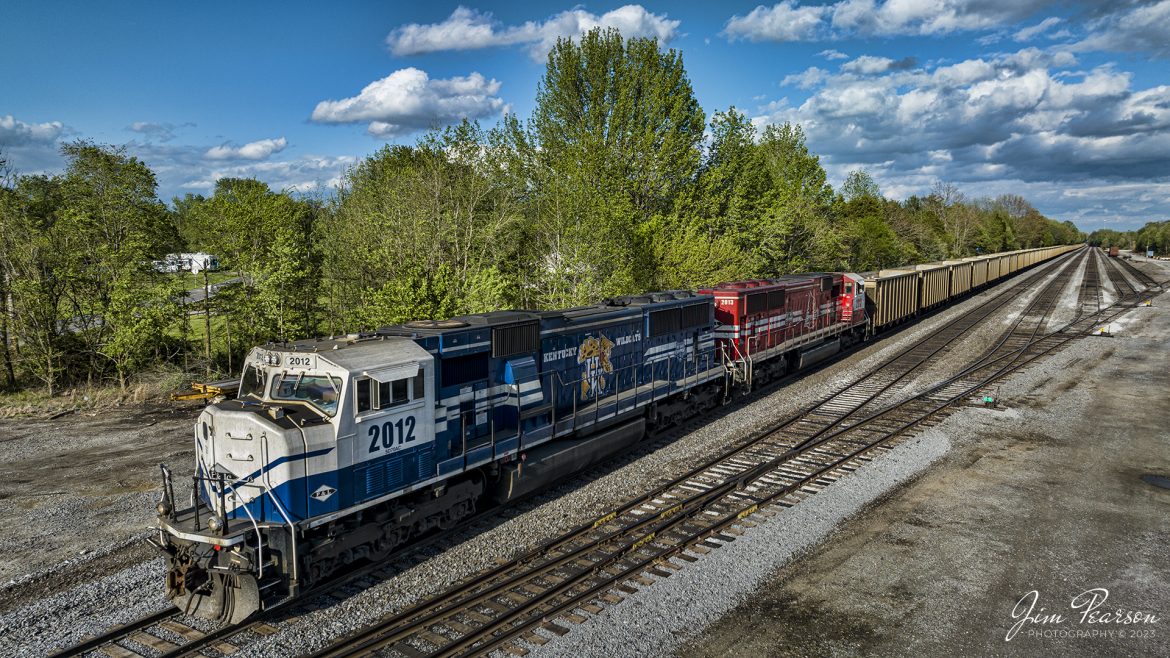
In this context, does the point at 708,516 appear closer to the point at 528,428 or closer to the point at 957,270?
the point at 528,428

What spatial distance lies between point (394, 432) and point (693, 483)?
6722 millimetres

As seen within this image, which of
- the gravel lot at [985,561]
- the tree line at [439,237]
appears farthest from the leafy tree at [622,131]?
the gravel lot at [985,561]

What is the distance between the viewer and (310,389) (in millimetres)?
9516

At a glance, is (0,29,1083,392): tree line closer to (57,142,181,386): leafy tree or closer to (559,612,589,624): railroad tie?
(57,142,181,386): leafy tree

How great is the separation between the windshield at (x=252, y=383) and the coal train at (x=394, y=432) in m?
0.03

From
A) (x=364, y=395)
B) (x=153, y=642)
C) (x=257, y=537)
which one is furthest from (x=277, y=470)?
(x=153, y=642)

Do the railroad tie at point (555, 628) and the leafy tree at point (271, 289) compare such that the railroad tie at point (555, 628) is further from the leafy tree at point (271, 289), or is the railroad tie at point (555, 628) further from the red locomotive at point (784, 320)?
the leafy tree at point (271, 289)

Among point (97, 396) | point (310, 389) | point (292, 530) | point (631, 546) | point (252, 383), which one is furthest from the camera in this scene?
point (97, 396)

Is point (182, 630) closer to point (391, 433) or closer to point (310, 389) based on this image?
point (310, 389)

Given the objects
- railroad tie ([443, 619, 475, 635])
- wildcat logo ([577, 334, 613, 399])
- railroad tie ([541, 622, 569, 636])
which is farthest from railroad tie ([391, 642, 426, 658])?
wildcat logo ([577, 334, 613, 399])

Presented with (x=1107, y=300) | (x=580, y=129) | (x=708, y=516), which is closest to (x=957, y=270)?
(x=1107, y=300)

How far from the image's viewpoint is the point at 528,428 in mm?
13141

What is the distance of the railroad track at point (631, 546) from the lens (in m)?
8.58

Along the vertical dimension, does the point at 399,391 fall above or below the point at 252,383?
below
